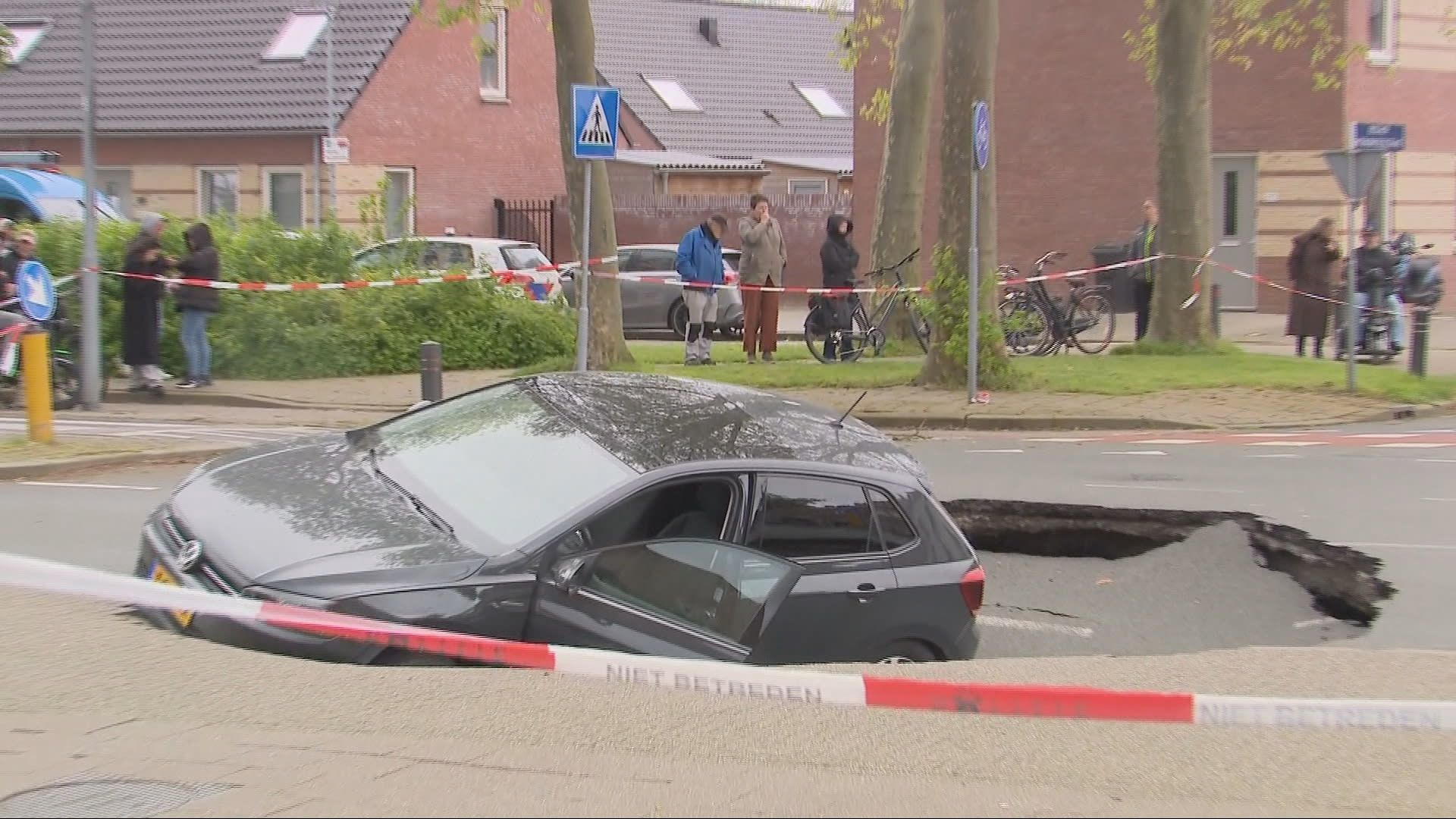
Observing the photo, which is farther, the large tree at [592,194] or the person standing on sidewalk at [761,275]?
the person standing on sidewalk at [761,275]

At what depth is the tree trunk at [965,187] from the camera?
51.9ft

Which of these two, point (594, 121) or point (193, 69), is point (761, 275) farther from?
point (193, 69)

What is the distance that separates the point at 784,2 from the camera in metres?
51.8

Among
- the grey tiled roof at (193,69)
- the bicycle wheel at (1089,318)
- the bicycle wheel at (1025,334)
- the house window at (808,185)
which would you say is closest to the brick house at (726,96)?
the house window at (808,185)

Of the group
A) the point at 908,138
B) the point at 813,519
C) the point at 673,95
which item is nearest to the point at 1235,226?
the point at 908,138

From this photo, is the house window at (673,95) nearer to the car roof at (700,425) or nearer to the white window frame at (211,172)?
the white window frame at (211,172)

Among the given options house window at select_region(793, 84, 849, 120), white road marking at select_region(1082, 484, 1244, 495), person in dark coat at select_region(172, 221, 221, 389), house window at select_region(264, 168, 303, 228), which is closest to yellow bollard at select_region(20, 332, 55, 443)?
person in dark coat at select_region(172, 221, 221, 389)

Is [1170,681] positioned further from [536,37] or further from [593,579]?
[536,37]

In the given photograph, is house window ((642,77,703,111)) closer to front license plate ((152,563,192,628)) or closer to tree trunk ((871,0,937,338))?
tree trunk ((871,0,937,338))

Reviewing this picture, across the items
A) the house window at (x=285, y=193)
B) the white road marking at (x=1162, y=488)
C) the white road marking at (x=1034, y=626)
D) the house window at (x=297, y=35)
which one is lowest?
the white road marking at (x=1034, y=626)

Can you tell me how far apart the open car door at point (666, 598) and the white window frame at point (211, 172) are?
27.2 meters

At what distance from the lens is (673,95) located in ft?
132

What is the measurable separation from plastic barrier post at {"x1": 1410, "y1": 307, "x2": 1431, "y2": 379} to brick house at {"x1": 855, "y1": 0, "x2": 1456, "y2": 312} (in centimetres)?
787

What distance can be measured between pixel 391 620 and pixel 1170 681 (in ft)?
10.1
